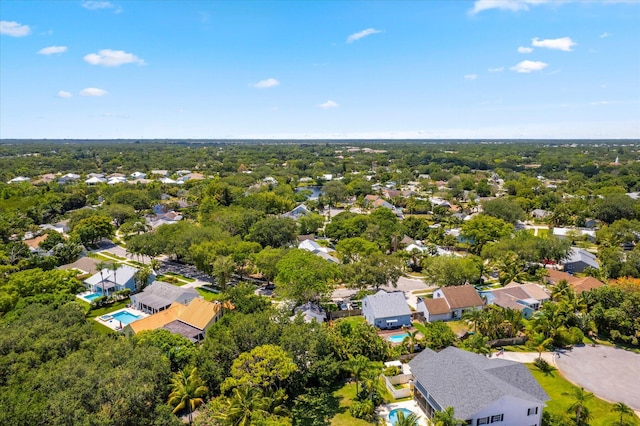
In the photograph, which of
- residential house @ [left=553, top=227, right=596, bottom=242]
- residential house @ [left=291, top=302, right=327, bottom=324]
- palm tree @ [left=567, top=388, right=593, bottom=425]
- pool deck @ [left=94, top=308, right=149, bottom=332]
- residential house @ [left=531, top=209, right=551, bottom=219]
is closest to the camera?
palm tree @ [left=567, top=388, right=593, bottom=425]

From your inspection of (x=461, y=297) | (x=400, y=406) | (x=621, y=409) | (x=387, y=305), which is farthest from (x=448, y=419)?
(x=461, y=297)

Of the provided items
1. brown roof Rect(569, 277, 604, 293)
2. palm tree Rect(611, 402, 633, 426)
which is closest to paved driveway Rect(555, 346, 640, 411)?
palm tree Rect(611, 402, 633, 426)

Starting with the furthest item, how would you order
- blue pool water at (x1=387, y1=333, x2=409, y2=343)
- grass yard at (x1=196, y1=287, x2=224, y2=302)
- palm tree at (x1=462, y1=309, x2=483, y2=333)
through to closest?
grass yard at (x1=196, y1=287, x2=224, y2=302) → blue pool water at (x1=387, y1=333, x2=409, y2=343) → palm tree at (x1=462, y1=309, x2=483, y2=333)

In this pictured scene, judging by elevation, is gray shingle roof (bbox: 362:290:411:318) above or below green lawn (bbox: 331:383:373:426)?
above

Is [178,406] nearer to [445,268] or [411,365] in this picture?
[411,365]

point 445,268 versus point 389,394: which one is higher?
point 445,268

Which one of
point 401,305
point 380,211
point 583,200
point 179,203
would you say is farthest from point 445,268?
point 179,203

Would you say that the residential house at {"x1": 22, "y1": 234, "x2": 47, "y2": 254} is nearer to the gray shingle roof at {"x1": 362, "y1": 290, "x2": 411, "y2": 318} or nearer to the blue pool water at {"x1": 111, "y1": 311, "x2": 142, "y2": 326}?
the blue pool water at {"x1": 111, "y1": 311, "x2": 142, "y2": 326}
